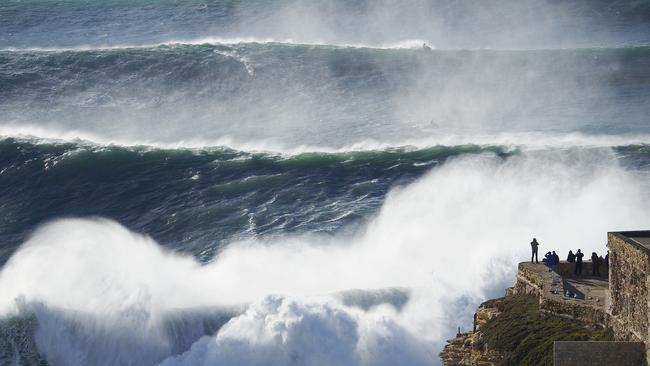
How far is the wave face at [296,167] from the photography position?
42.8 m

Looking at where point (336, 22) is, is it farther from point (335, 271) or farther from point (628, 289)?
point (628, 289)

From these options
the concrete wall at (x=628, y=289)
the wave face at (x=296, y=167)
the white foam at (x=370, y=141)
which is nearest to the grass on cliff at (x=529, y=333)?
the concrete wall at (x=628, y=289)

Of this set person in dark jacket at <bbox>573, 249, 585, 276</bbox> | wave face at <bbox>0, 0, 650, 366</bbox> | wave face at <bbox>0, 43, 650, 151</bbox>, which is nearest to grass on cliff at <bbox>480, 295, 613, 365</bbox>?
person in dark jacket at <bbox>573, 249, 585, 276</bbox>

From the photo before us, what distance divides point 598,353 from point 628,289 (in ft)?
5.34

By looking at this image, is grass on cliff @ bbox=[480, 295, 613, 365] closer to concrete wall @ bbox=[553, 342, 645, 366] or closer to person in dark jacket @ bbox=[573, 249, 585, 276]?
person in dark jacket @ bbox=[573, 249, 585, 276]

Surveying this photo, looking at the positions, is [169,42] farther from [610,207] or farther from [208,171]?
[610,207]

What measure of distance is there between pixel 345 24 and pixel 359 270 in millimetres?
37808

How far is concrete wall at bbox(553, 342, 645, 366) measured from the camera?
26125mm

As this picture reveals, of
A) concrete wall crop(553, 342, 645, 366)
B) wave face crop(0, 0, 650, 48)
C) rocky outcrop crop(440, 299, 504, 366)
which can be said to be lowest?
rocky outcrop crop(440, 299, 504, 366)

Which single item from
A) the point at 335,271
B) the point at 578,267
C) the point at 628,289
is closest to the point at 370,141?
the point at 335,271

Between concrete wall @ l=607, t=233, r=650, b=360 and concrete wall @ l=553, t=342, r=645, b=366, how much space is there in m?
0.29

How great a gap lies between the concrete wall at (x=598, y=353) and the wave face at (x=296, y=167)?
14479mm

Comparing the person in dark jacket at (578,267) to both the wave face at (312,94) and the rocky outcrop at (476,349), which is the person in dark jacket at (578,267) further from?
the wave face at (312,94)

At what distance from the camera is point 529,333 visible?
29.3 meters
